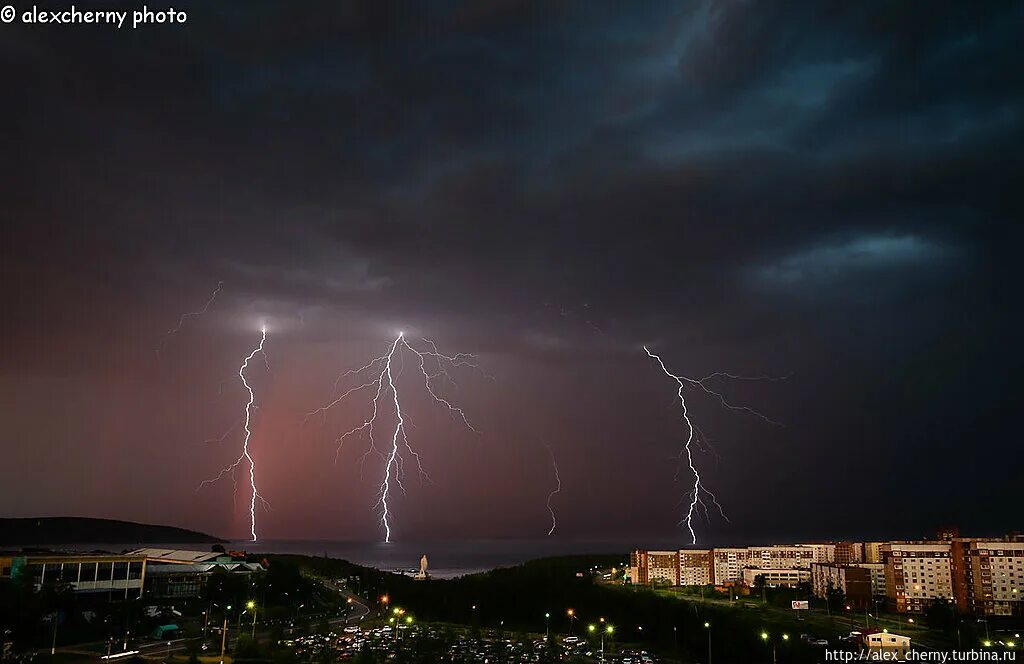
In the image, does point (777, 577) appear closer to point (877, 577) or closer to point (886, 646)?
point (877, 577)

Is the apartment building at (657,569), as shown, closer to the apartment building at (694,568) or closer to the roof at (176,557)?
the apartment building at (694,568)

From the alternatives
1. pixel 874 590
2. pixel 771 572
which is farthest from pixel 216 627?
pixel 771 572

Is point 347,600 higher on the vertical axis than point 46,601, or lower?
lower

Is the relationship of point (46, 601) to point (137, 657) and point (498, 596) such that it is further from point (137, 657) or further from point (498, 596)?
point (498, 596)

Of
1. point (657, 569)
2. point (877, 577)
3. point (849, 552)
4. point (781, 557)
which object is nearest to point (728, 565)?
point (781, 557)

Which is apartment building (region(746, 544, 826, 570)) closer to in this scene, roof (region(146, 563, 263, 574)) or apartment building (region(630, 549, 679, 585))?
apartment building (region(630, 549, 679, 585))

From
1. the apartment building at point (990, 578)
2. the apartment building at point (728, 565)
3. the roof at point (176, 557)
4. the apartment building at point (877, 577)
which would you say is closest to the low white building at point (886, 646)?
the apartment building at point (990, 578)
